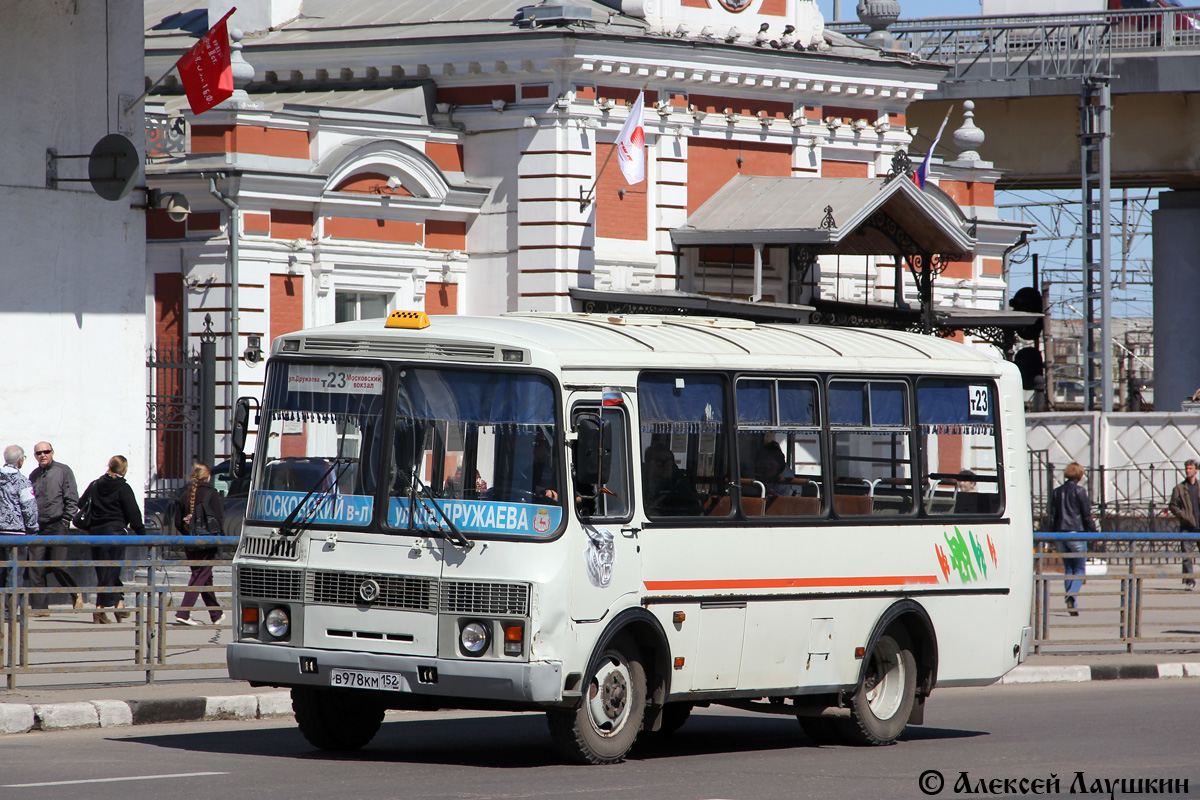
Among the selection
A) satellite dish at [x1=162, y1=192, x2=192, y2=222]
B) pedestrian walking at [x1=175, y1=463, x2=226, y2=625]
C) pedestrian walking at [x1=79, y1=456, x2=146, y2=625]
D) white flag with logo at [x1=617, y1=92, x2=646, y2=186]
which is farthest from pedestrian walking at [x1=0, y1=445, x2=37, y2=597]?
white flag with logo at [x1=617, y1=92, x2=646, y2=186]

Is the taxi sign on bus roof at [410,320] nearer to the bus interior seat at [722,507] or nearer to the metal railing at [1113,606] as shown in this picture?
the bus interior seat at [722,507]

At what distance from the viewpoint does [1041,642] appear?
63.4 feet

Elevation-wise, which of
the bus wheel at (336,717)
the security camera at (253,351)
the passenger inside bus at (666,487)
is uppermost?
the security camera at (253,351)

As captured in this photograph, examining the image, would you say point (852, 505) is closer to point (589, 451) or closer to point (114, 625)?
point (589, 451)

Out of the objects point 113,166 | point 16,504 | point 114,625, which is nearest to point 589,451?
point 114,625

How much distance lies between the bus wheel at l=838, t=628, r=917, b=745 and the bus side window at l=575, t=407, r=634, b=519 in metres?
2.62

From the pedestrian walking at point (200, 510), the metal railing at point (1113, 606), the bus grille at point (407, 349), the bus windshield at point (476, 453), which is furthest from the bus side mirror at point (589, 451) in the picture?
the metal railing at point (1113, 606)

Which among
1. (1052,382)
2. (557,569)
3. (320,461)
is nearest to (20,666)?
(320,461)

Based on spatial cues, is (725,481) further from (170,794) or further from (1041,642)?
(1041,642)

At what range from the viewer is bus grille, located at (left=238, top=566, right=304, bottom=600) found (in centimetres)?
1148

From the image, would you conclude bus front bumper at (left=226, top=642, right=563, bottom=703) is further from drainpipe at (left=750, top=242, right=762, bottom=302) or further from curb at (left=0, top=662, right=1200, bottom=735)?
drainpipe at (left=750, top=242, right=762, bottom=302)

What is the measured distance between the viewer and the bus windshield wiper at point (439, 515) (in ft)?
36.5

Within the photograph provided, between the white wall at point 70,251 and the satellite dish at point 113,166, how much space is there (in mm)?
294

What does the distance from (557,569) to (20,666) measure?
17.2ft
